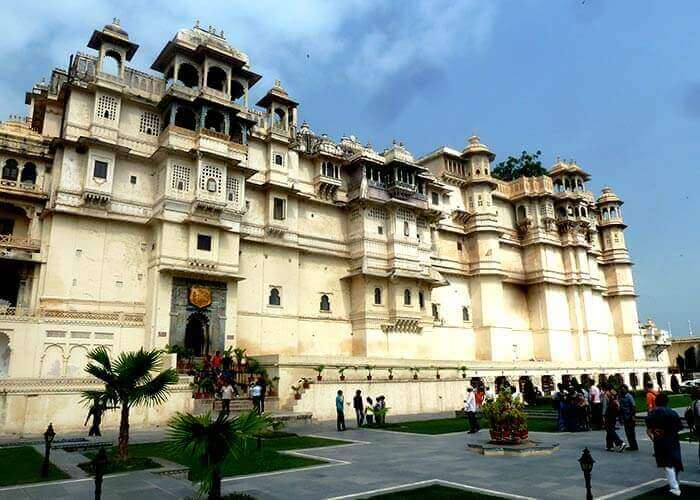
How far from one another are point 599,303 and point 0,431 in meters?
51.6

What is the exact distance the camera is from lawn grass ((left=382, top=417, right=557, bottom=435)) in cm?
1906

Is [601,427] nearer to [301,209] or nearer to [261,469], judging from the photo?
[261,469]

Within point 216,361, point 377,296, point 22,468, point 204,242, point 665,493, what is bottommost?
point 665,493

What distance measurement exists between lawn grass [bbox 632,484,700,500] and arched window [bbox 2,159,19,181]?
95.9 feet

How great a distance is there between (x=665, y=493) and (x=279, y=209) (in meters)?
27.5

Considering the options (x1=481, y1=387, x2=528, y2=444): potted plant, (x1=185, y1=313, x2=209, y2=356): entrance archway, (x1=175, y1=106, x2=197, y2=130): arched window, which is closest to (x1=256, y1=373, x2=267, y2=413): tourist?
(x1=185, y1=313, x2=209, y2=356): entrance archway

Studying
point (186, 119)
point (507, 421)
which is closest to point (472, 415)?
point (507, 421)

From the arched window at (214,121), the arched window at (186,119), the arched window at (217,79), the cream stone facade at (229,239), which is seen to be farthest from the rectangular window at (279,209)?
the arched window at (217,79)

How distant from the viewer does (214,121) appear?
31.1 m

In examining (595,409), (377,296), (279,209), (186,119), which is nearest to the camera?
(595,409)

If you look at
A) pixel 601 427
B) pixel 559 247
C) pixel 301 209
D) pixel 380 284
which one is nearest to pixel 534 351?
pixel 559 247

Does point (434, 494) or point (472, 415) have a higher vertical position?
point (472, 415)

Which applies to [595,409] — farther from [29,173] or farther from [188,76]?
[29,173]

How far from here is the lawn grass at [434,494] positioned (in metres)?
8.70
